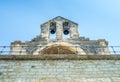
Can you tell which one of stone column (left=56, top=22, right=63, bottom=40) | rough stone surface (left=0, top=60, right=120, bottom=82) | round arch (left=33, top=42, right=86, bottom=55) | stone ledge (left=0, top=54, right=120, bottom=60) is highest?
stone column (left=56, top=22, right=63, bottom=40)

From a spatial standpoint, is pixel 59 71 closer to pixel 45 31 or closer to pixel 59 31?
pixel 59 31

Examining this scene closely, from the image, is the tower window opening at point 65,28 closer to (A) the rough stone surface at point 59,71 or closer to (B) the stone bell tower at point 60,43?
(B) the stone bell tower at point 60,43

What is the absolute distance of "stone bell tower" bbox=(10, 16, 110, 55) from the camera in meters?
13.9

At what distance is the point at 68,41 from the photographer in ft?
48.5

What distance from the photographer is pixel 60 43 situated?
1448 centimetres

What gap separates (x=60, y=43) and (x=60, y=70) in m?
6.21

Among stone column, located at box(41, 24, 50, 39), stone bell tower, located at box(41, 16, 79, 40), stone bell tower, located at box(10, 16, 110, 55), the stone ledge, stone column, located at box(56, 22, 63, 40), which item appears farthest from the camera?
stone bell tower, located at box(41, 16, 79, 40)

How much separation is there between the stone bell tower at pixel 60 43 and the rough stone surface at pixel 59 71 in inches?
187

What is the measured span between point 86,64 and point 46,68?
4.28 feet

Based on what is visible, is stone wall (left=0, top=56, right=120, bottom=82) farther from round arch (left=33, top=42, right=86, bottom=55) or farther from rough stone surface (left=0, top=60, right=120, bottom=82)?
round arch (left=33, top=42, right=86, bottom=55)

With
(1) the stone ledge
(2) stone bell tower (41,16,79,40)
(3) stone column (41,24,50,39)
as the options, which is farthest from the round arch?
(1) the stone ledge

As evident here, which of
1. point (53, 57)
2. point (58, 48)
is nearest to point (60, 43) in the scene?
point (58, 48)

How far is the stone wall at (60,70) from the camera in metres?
8.09

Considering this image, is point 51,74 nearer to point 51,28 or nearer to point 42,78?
point 42,78
